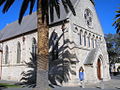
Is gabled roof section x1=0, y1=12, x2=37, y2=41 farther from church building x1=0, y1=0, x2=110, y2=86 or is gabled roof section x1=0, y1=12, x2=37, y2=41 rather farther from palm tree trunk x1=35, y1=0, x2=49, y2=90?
palm tree trunk x1=35, y1=0, x2=49, y2=90

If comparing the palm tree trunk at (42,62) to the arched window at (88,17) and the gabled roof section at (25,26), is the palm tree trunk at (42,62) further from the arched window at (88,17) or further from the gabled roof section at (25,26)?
the arched window at (88,17)

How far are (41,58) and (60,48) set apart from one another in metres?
10.8

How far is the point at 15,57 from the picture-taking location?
31641mm

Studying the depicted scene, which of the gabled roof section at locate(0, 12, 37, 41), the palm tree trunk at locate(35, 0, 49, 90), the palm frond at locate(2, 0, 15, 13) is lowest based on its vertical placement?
the palm tree trunk at locate(35, 0, 49, 90)

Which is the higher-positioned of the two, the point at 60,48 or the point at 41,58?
the point at 60,48

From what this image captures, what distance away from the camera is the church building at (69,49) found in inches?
835

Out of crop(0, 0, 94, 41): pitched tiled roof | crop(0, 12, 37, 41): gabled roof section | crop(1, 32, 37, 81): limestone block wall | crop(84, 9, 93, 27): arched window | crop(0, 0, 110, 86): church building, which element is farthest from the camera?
crop(0, 12, 37, 41): gabled roof section

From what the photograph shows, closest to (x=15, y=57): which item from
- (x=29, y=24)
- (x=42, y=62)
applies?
(x=29, y=24)

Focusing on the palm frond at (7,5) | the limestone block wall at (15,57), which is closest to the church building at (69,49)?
the limestone block wall at (15,57)

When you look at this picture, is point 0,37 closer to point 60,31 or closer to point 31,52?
point 31,52

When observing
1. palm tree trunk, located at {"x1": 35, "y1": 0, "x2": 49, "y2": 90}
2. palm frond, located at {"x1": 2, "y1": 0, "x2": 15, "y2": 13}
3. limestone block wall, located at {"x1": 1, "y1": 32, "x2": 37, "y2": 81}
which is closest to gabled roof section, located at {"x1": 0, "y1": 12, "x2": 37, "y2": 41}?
limestone block wall, located at {"x1": 1, "y1": 32, "x2": 37, "y2": 81}

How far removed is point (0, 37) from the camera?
39.2 metres

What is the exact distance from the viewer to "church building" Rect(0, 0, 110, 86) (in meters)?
21.2

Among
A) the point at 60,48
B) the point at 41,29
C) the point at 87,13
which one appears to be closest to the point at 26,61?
the point at 60,48
